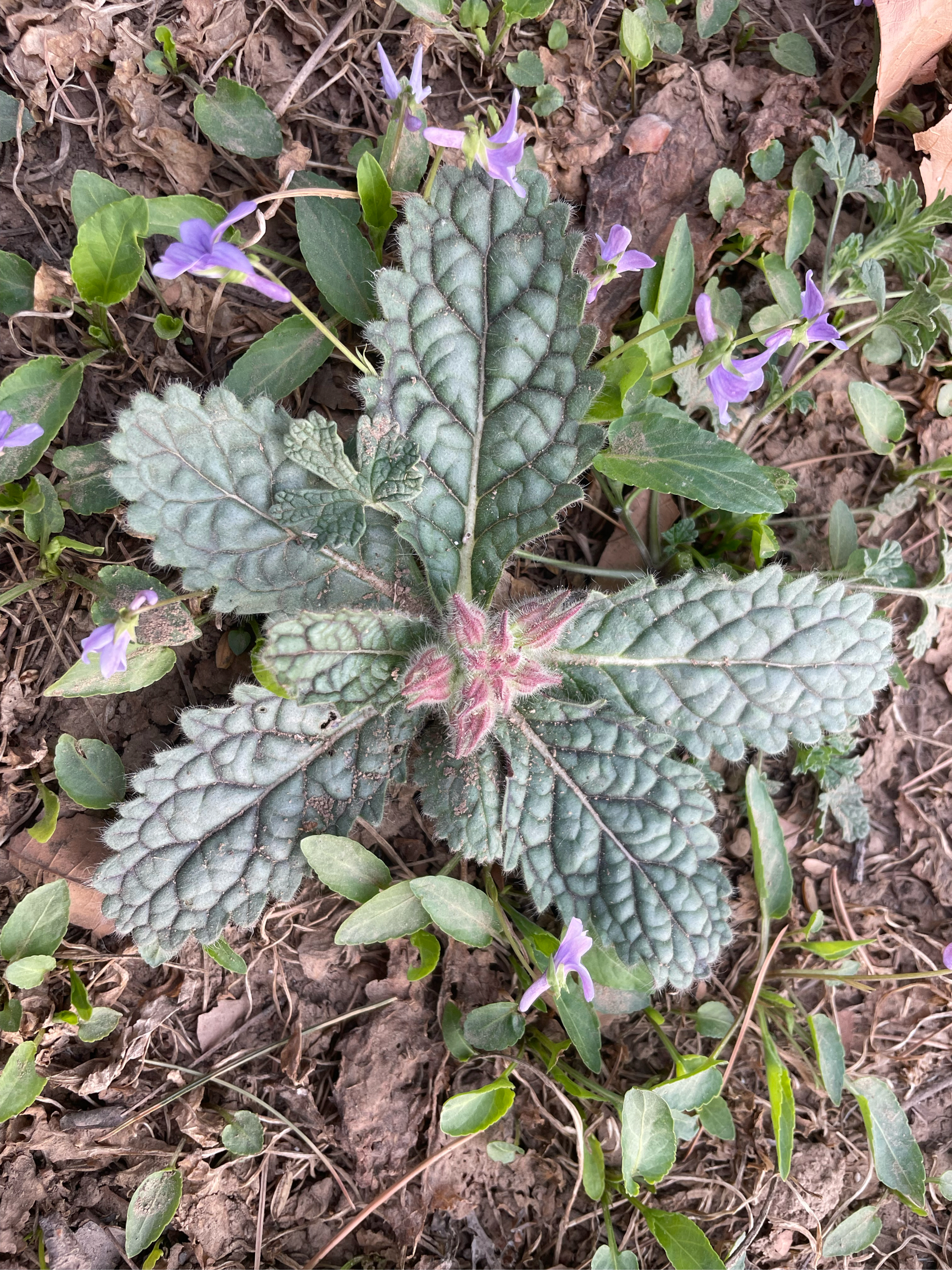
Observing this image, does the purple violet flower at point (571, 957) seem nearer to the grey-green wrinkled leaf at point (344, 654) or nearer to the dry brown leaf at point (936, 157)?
the grey-green wrinkled leaf at point (344, 654)

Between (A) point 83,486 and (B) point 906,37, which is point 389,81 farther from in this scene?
(B) point 906,37

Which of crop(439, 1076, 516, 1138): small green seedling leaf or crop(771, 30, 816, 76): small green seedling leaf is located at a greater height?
crop(771, 30, 816, 76): small green seedling leaf

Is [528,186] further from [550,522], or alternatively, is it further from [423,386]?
[550,522]

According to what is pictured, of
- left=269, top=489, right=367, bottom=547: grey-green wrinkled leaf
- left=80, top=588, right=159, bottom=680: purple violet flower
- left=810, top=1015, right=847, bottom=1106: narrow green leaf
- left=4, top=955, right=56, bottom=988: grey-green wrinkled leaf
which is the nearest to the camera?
left=80, top=588, right=159, bottom=680: purple violet flower

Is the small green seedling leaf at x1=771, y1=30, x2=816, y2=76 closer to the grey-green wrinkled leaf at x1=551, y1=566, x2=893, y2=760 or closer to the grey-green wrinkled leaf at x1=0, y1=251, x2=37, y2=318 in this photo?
the grey-green wrinkled leaf at x1=551, y1=566, x2=893, y2=760

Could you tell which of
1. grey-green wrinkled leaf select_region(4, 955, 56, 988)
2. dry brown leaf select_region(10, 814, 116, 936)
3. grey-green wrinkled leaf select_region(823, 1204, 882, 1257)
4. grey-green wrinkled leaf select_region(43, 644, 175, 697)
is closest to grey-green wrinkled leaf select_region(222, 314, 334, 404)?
grey-green wrinkled leaf select_region(43, 644, 175, 697)
